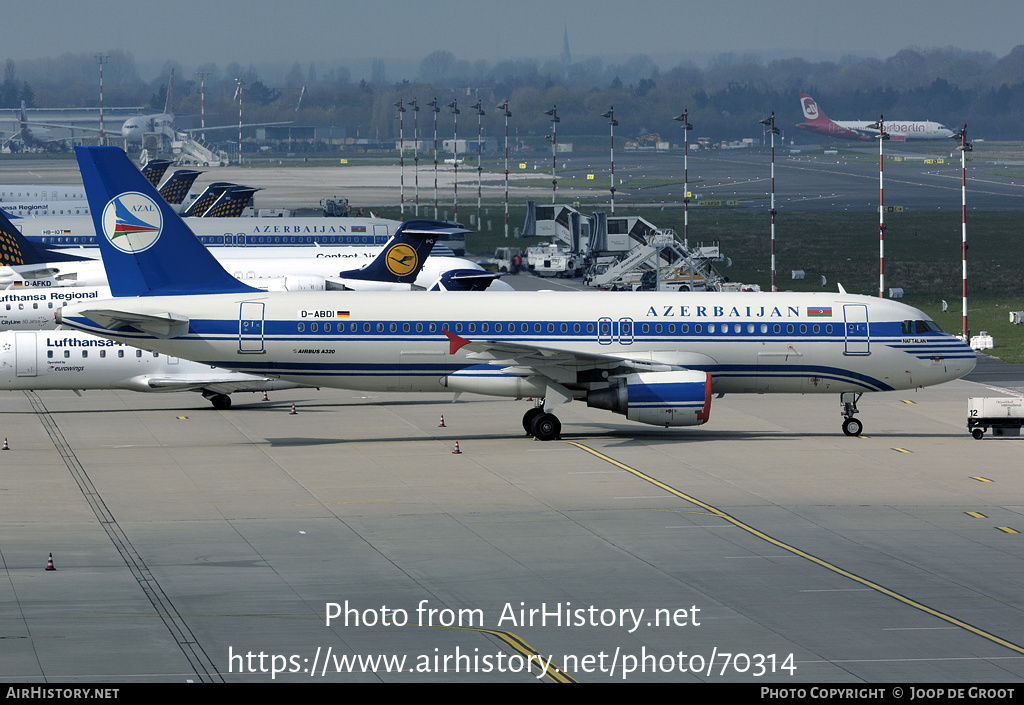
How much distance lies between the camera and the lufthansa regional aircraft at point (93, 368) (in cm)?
4534

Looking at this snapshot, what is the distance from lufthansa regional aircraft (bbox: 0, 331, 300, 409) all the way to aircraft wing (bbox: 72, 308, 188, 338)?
6.07 metres

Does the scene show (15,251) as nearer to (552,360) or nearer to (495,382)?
(495,382)

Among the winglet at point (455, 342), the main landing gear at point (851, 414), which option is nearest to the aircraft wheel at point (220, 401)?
the winglet at point (455, 342)

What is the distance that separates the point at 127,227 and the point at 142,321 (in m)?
3.99

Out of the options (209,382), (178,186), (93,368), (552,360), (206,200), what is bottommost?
(209,382)

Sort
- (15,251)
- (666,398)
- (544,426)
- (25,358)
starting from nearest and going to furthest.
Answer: (666,398)
(544,426)
(25,358)
(15,251)

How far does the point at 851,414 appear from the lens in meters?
41.6

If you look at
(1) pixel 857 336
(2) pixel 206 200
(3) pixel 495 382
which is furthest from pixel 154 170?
(1) pixel 857 336

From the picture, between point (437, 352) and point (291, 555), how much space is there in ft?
46.7

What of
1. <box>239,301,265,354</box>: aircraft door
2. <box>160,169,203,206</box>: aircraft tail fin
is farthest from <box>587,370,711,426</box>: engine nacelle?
<box>160,169,203,206</box>: aircraft tail fin

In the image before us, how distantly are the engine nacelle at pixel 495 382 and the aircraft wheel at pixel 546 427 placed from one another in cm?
74

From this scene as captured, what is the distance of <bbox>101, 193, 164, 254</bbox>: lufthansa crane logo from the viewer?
136ft
